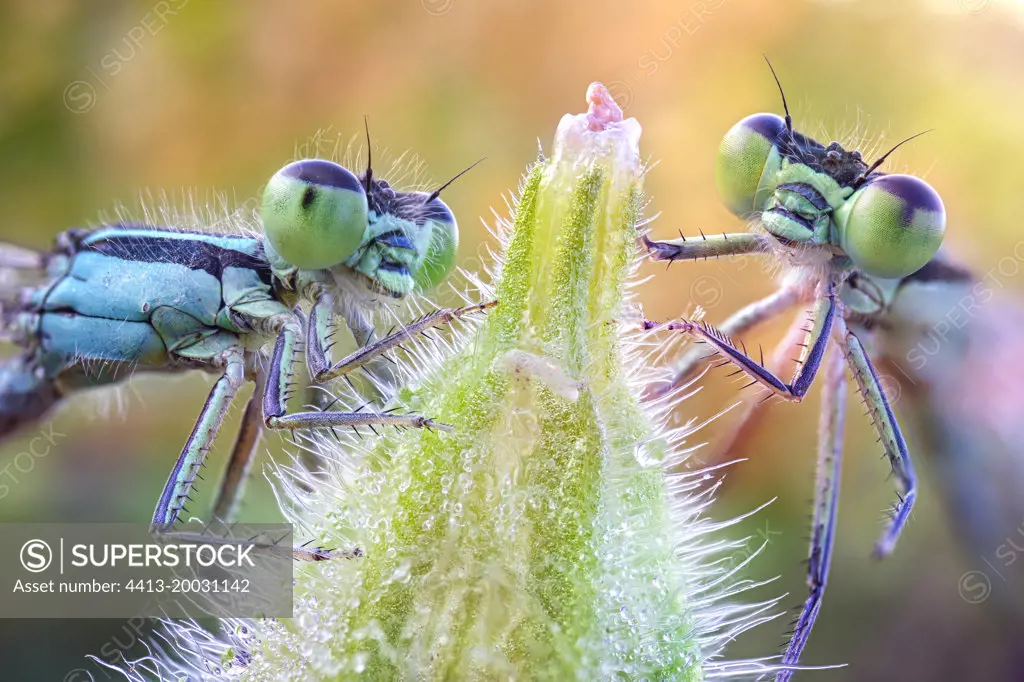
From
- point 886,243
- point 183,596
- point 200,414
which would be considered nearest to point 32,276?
point 200,414

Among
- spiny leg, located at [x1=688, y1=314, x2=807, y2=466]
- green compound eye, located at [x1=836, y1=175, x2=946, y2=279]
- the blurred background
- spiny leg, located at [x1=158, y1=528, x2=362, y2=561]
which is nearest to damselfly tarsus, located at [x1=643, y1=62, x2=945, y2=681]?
green compound eye, located at [x1=836, y1=175, x2=946, y2=279]

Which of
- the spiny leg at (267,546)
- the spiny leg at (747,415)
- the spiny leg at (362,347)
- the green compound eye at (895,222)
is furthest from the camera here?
the spiny leg at (747,415)

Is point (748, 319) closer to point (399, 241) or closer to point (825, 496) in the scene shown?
point (825, 496)

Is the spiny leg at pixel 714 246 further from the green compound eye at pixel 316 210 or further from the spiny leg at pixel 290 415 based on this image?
the spiny leg at pixel 290 415

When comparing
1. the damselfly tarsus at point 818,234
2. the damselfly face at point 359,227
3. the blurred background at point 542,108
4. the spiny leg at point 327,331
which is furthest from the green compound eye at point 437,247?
the blurred background at point 542,108

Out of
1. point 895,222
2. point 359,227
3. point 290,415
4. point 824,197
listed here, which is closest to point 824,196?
point 824,197

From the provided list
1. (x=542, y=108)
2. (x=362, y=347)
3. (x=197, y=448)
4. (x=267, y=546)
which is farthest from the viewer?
(x=542, y=108)

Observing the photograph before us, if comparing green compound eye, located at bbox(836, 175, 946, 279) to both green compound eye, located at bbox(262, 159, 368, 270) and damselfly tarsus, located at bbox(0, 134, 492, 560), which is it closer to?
damselfly tarsus, located at bbox(0, 134, 492, 560)
